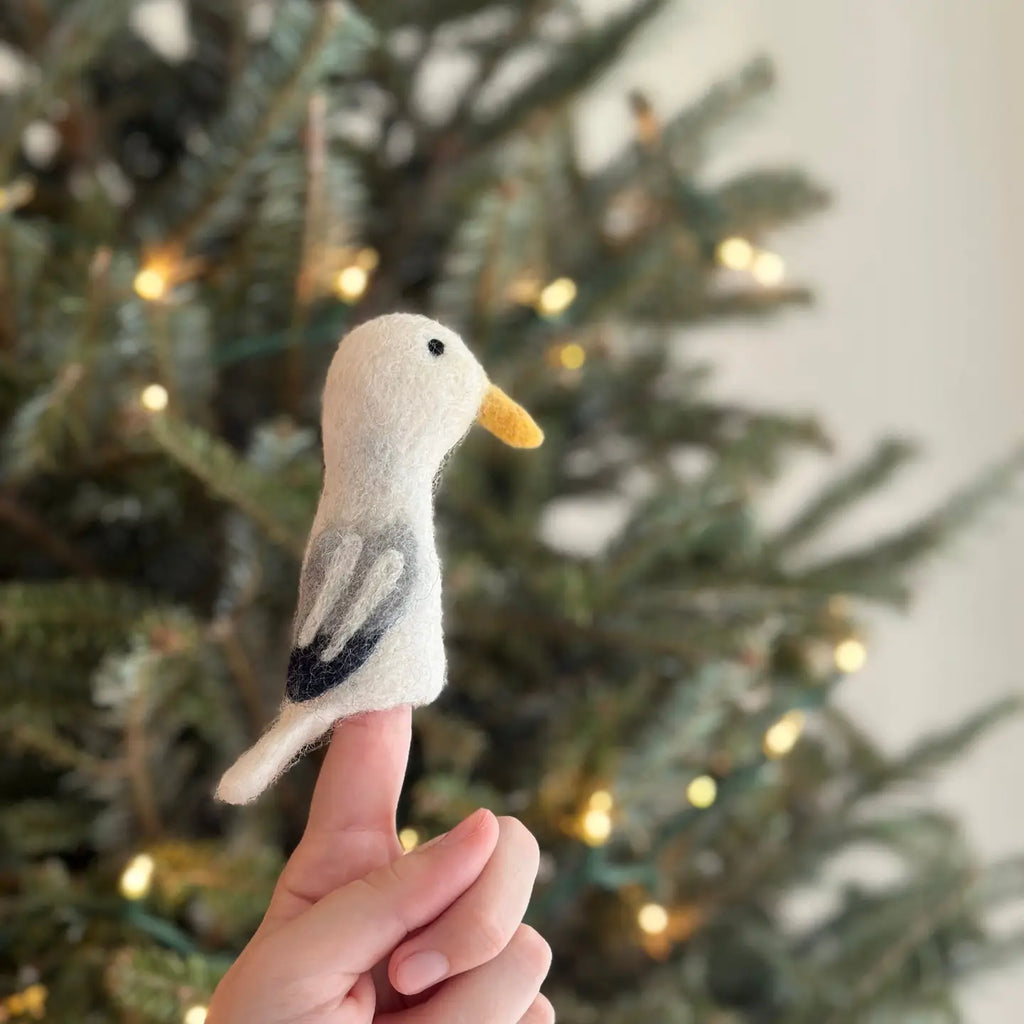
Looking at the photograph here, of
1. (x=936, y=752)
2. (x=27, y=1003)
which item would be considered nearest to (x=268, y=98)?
(x=27, y=1003)

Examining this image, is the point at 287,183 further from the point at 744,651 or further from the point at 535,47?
the point at 744,651

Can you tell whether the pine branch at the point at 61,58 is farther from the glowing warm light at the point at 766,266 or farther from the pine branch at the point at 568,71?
the glowing warm light at the point at 766,266

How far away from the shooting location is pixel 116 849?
0.50m

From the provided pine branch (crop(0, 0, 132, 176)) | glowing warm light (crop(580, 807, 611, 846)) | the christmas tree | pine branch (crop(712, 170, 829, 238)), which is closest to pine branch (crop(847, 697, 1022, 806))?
the christmas tree

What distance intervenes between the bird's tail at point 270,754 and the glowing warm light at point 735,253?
43cm

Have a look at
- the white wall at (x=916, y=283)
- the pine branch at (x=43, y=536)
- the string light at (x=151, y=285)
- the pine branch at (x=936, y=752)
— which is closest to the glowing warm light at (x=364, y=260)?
the string light at (x=151, y=285)

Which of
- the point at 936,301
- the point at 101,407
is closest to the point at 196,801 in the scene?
the point at 101,407

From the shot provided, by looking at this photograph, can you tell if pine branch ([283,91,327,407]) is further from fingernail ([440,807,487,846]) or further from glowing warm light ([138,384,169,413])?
fingernail ([440,807,487,846])

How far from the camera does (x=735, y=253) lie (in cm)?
61

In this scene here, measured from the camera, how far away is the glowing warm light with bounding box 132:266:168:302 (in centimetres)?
45

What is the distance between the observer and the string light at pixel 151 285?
45 cm

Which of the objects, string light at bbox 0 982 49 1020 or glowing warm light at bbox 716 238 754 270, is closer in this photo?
string light at bbox 0 982 49 1020

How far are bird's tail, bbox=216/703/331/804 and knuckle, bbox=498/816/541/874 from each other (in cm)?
6

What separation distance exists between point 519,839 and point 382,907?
0.04 m
